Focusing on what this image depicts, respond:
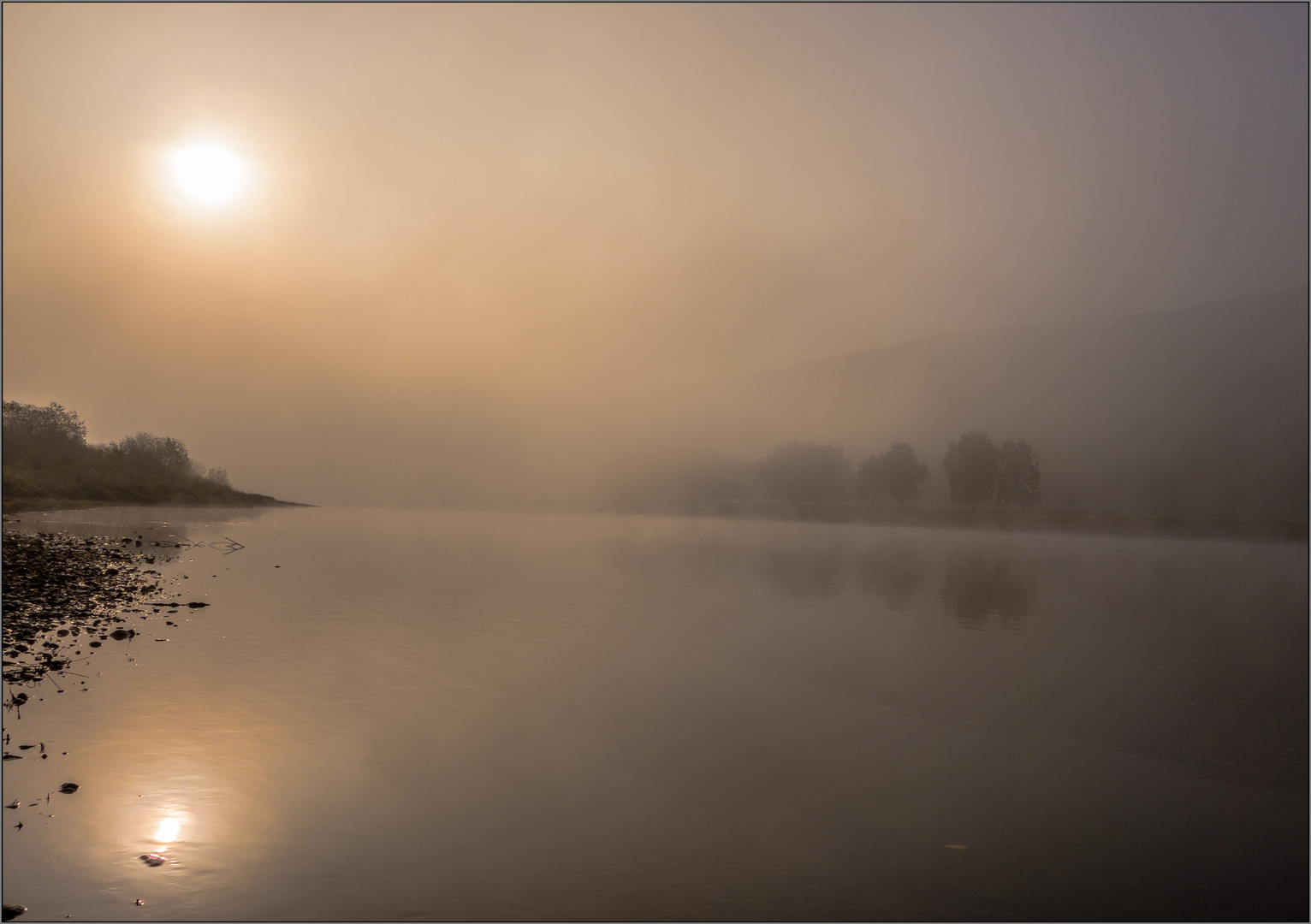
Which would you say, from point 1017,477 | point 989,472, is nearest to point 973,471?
point 989,472

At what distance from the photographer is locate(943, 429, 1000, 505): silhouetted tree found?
6678 inches

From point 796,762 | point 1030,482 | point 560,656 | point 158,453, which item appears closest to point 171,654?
point 560,656

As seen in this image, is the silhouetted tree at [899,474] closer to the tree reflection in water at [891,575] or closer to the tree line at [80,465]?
the tree reflection in water at [891,575]

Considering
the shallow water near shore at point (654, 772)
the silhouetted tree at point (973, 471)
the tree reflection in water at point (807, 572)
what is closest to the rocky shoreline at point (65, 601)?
the shallow water near shore at point (654, 772)

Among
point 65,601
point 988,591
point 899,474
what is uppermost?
point 899,474

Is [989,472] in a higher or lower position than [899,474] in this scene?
higher

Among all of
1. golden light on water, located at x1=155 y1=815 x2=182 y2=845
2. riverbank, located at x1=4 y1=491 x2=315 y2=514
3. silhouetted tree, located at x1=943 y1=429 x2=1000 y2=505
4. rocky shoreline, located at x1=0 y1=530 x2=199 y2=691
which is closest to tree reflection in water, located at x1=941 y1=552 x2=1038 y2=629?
golden light on water, located at x1=155 y1=815 x2=182 y2=845

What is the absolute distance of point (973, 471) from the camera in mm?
169625

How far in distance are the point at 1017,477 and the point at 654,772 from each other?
18090cm

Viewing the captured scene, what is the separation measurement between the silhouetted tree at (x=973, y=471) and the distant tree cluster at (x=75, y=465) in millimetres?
163760

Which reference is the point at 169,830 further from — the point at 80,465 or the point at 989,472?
the point at 989,472

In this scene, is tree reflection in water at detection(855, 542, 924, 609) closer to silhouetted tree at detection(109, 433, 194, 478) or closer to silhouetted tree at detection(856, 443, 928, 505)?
silhouetted tree at detection(856, 443, 928, 505)

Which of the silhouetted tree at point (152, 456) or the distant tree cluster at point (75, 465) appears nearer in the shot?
the distant tree cluster at point (75, 465)

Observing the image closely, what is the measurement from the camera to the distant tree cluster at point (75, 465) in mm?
102750
